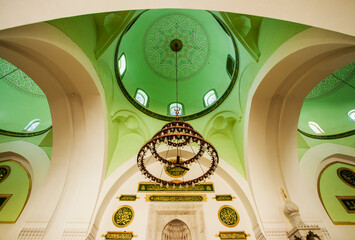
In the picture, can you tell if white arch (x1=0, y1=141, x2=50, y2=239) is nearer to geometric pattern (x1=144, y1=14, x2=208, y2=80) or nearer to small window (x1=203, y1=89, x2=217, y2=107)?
geometric pattern (x1=144, y1=14, x2=208, y2=80)

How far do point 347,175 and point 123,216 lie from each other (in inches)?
269

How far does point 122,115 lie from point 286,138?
16.1ft

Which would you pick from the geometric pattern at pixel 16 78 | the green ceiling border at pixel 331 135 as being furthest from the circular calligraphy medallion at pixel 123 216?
the green ceiling border at pixel 331 135

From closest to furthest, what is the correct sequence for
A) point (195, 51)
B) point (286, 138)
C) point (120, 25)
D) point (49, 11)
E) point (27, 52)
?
point (49, 11), point (27, 52), point (120, 25), point (286, 138), point (195, 51)

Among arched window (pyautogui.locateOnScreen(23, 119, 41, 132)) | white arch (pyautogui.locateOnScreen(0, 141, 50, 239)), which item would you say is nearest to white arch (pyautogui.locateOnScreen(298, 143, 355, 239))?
white arch (pyautogui.locateOnScreen(0, 141, 50, 239))

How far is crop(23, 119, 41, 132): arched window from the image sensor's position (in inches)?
253

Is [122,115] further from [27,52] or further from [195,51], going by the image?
[195,51]

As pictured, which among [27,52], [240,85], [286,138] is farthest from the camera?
[240,85]

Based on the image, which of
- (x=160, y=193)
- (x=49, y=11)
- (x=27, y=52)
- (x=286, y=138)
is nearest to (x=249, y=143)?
(x=286, y=138)

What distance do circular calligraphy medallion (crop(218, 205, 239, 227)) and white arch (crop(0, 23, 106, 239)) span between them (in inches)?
138

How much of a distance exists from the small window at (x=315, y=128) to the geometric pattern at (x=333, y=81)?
909mm

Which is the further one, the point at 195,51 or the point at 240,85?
the point at 195,51

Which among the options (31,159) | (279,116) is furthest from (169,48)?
(31,159)

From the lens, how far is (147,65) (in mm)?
7551
